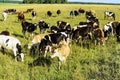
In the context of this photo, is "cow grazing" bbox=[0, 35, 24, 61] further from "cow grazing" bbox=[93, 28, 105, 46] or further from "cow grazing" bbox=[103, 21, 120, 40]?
"cow grazing" bbox=[103, 21, 120, 40]

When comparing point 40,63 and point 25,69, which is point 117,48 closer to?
point 40,63

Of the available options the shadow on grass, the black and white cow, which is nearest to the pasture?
the shadow on grass

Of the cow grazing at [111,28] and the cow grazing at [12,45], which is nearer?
the cow grazing at [12,45]

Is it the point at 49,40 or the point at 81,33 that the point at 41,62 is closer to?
the point at 49,40

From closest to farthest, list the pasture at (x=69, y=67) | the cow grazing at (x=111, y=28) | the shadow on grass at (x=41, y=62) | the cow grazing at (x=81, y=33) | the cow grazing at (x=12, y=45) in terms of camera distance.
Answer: the pasture at (x=69, y=67)
the shadow on grass at (x=41, y=62)
the cow grazing at (x=12, y=45)
the cow grazing at (x=81, y=33)
the cow grazing at (x=111, y=28)

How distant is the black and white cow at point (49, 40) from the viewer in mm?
14016

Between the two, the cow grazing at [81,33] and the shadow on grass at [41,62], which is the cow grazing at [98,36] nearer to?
the cow grazing at [81,33]

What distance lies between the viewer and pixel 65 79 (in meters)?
10.3

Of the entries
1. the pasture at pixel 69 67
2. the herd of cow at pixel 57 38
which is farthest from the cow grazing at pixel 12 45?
the pasture at pixel 69 67

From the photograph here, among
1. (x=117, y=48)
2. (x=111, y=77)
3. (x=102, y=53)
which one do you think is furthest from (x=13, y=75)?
(x=117, y=48)

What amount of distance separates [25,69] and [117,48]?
6.08 m

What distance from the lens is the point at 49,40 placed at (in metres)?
14.9

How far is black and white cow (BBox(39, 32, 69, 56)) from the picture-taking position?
14016mm

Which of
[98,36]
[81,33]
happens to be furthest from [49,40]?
[98,36]
